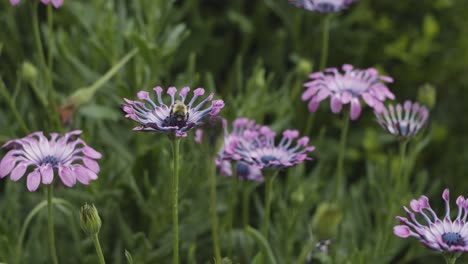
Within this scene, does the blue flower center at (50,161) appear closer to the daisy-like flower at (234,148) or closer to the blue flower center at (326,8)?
the daisy-like flower at (234,148)

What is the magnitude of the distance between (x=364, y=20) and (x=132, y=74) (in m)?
0.66

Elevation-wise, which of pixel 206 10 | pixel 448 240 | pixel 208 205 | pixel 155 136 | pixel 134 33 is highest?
pixel 206 10

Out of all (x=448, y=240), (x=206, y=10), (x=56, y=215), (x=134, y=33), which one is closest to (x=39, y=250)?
(x=56, y=215)

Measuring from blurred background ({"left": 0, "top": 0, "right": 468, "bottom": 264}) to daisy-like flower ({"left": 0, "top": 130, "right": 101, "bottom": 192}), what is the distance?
14 centimetres

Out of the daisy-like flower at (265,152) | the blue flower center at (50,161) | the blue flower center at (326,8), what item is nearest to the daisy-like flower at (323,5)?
the blue flower center at (326,8)

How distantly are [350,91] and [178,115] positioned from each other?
314mm

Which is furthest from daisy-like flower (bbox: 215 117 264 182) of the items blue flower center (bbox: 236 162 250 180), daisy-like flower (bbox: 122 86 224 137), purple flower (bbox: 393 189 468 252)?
purple flower (bbox: 393 189 468 252)

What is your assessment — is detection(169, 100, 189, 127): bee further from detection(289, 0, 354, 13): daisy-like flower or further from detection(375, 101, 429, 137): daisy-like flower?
detection(289, 0, 354, 13): daisy-like flower

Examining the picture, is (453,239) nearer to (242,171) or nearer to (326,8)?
(242,171)

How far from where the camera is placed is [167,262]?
43.7 inches

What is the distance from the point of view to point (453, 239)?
72cm

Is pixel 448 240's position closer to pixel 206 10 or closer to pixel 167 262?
pixel 167 262

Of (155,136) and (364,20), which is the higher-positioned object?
(364,20)

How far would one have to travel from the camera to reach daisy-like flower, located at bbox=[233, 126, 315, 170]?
856 millimetres
